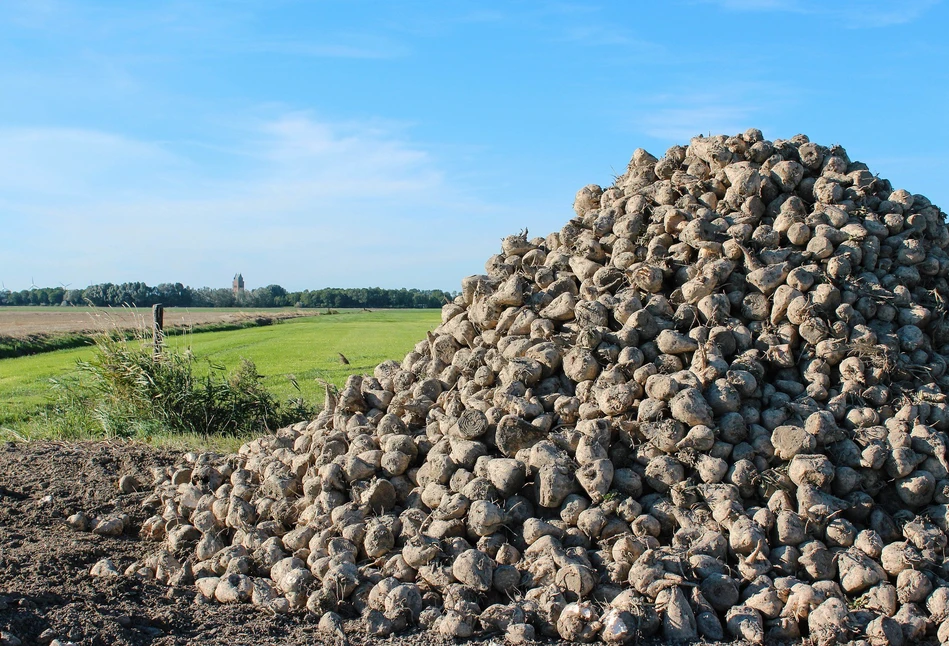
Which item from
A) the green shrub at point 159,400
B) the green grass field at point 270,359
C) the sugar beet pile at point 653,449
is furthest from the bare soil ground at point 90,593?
the green grass field at point 270,359

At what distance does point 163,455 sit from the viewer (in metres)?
6.70

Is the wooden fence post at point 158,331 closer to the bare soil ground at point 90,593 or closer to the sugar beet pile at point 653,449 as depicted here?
the bare soil ground at point 90,593

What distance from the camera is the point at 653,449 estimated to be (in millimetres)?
4270

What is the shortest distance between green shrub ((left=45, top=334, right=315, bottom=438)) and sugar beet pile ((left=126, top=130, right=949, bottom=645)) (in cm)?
217

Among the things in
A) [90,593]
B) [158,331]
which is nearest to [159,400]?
[158,331]

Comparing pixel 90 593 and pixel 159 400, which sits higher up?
pixel 159 400

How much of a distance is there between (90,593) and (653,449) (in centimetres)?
302

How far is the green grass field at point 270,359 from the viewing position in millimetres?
11211

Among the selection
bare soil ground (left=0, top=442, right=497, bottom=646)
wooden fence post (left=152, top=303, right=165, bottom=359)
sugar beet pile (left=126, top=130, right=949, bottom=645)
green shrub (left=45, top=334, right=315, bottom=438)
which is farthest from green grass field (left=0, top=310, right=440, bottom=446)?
bare soil ground (left=0, top=442, right=497, bottom=646)

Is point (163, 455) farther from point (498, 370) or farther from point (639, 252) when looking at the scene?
point (639, 252)

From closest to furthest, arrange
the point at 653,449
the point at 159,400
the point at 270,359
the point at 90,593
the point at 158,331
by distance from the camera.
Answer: the point at 90,593, the point at 653,449, the point at 159,400, the point at 158,331, the point at 270,359

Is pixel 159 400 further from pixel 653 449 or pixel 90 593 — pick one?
pixel 653 449

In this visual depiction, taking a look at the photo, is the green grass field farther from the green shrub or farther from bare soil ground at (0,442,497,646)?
bare soil ground at (0,442,497,646)

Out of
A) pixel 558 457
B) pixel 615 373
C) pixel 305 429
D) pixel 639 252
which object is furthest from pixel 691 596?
pixel 305 429
